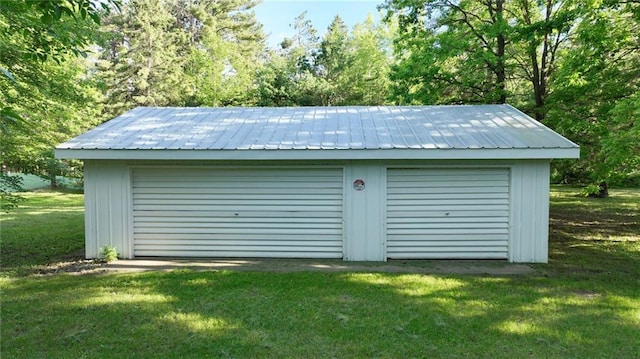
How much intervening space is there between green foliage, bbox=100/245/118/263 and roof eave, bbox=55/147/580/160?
160 cm

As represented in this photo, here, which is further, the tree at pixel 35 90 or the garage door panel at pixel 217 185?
the garage door panel at pixel 217 185

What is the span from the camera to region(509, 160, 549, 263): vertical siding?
6.81 metres

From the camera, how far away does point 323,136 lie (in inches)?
287

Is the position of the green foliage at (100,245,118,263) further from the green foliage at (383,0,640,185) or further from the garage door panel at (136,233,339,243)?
the green foliage at (383,0,640,185)

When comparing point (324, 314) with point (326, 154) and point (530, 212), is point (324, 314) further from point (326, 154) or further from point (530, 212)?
point (530, 212)

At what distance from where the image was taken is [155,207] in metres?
7.21

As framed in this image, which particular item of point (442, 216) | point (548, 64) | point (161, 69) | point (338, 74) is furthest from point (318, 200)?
point (161, 69)

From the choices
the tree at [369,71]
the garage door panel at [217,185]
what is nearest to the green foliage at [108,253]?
the garage door panel at [217,185]

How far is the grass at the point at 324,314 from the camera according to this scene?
3758mm

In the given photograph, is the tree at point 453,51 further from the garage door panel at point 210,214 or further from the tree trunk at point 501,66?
the garage door panel at point 210,214

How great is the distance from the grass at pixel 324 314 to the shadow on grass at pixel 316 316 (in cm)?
2

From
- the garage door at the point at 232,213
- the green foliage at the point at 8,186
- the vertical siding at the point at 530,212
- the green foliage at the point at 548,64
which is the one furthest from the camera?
the green foliage at the point at 548,64

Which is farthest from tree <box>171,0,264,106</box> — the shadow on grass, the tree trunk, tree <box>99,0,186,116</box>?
the shadow on grass

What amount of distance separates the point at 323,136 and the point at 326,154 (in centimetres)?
81
